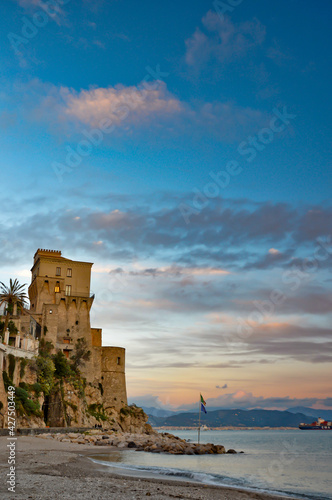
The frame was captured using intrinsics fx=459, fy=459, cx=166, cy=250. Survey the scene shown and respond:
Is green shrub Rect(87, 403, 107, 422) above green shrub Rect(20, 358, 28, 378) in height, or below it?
below

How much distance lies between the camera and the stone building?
232ft

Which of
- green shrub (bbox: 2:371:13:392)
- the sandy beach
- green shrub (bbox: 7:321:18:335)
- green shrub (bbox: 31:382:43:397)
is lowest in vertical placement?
the sandy beach

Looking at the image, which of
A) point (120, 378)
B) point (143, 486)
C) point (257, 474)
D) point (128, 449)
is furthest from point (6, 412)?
point (120, 378)

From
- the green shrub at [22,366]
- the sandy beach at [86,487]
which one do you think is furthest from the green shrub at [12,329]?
the sandy beach at [86,487]

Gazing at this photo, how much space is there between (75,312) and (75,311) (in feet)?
0.53

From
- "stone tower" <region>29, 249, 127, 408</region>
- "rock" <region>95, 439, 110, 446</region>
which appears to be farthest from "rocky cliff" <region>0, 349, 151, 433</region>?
"rock" <region>95, 439, 110, 446</region>

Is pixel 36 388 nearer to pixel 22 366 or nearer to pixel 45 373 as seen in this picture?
pixel 22 366

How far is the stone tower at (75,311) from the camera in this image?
232ft

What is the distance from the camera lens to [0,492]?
45.4ft

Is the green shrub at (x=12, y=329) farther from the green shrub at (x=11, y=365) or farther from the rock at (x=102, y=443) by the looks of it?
the rock at (x=102, y=443)

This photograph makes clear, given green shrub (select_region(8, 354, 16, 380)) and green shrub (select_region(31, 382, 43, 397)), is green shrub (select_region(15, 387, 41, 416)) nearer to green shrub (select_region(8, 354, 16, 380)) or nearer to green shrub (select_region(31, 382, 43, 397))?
green shrub (select_region(8, 354, 16, 380))

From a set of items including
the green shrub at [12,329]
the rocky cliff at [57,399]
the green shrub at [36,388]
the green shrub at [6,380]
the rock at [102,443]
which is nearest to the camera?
the rock at [102,443]

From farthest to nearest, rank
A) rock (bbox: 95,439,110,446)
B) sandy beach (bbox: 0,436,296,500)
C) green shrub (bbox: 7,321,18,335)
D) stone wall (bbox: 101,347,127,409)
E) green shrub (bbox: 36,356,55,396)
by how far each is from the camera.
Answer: stone wall (bbox: 101,347,127,409), green shrub (bbox: 36,356,55,396), green shrub (bbox: 7,321,18,335), rock (bbox: 95,439,110,446), sandy beach (bbox: 0,436,296,500)

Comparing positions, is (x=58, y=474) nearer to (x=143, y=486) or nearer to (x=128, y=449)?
(x=143, y=486)
